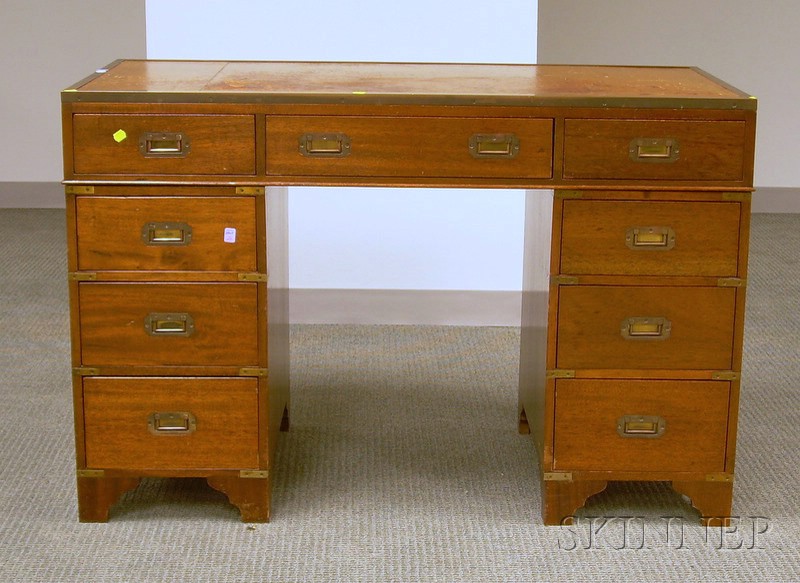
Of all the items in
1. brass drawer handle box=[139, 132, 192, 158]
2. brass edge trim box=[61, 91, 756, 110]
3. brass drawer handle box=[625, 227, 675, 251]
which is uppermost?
brass edge trim box=[61, 91, 756, 110]

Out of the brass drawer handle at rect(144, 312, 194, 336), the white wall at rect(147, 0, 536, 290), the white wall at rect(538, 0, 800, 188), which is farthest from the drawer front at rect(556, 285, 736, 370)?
the white wall at rect(538, 0, 800, 188)

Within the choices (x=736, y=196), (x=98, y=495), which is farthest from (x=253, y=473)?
(x=736, y=196)

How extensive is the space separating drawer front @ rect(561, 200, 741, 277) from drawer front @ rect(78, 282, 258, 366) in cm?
68

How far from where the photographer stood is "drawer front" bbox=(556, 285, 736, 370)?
2.57 meters

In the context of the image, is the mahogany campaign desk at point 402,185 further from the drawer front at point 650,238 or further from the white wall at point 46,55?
the white wall at point 46,55

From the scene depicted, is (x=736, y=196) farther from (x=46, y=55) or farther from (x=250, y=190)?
(x=46, y=55)

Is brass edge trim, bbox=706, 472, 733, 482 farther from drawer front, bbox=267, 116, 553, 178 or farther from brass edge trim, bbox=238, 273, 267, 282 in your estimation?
brass edge trim, bbox=238, 273, 267, 282

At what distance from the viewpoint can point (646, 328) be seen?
2.60m

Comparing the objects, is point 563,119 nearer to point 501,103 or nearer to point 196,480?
point 501,103

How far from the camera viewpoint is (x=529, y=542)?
2.61m

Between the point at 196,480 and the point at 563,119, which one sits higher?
the point at 563,119

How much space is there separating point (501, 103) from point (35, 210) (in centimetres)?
387

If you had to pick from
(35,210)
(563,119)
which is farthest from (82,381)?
(35,210)

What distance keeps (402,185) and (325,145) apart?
18cm
